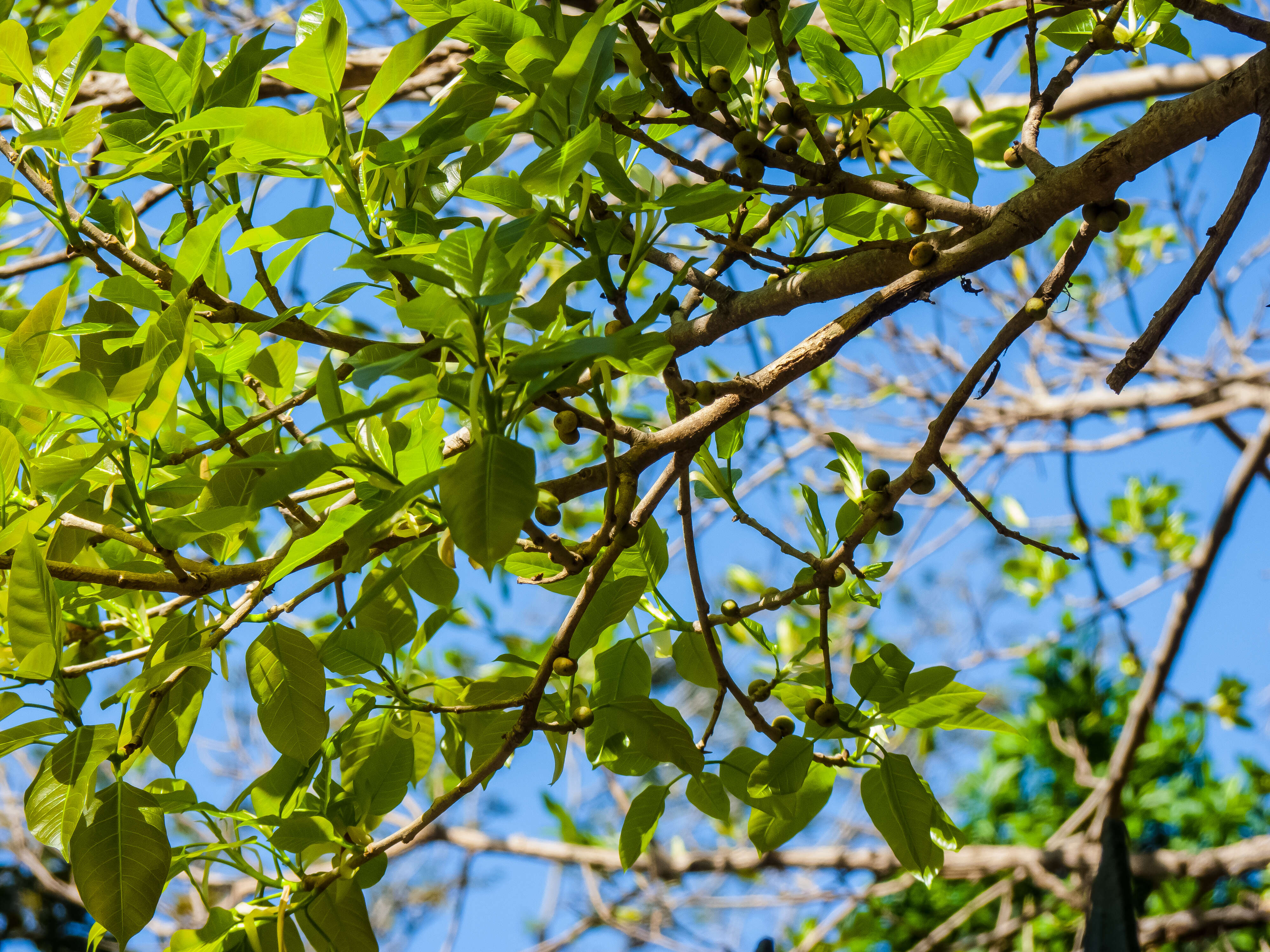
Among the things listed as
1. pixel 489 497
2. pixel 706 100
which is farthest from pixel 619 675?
pixel 706 100

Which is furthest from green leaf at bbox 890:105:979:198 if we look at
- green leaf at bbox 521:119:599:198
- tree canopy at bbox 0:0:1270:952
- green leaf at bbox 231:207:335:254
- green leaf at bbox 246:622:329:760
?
green leaf at bbox 246:622:329:760

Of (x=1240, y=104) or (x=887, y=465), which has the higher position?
(x=887, y=465)

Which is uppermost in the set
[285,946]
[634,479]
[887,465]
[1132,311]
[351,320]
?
[887,465]

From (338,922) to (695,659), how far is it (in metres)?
0.32

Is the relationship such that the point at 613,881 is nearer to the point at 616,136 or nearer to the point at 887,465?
the point at 887,465

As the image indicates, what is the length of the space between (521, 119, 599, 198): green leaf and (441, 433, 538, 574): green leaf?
148 millimetres

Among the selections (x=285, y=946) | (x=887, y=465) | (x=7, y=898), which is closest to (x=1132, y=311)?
(x=887, y=465)

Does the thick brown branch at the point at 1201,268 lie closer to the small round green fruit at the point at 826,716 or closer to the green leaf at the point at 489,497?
the small round green fruit at the point at 826,716

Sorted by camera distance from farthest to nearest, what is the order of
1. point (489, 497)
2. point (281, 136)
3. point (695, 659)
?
point (695, 659) → point (281, 136) → point (489, 497)

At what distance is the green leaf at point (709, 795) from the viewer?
0.70 metres

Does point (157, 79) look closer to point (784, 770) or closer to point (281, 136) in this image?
point (281, 136)

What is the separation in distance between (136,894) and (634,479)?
15.3 inches

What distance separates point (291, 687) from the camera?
2.07 ft

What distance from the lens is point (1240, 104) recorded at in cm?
68
